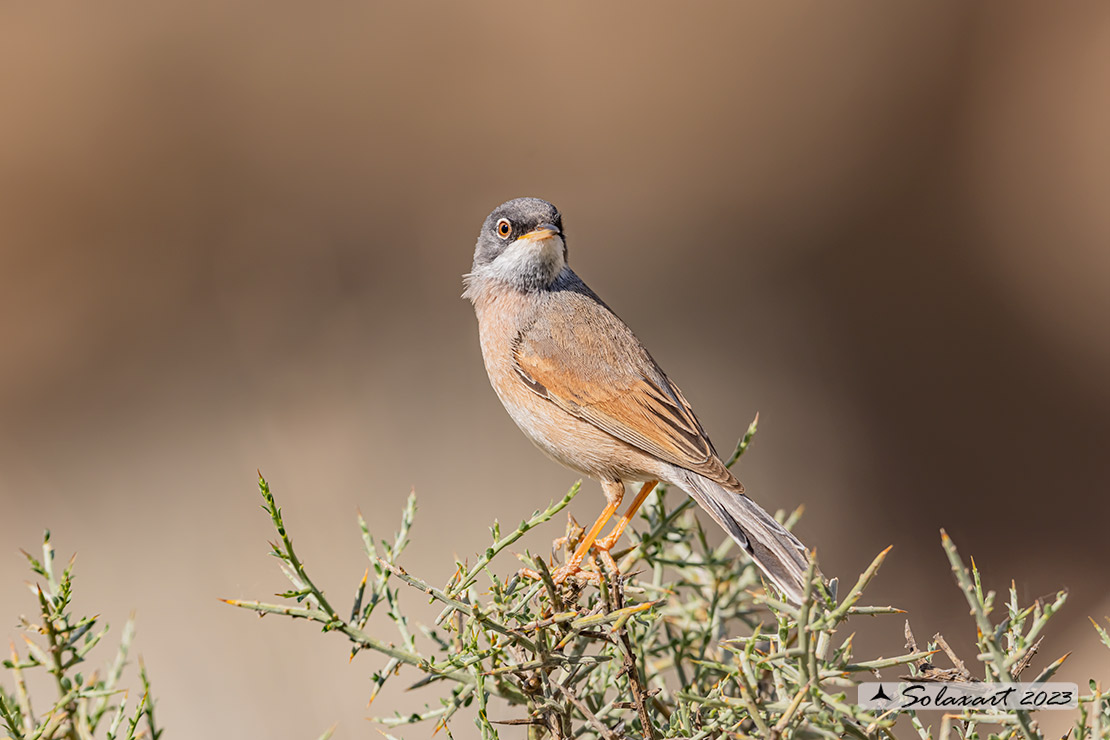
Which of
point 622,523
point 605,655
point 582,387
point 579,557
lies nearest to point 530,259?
point 582,387

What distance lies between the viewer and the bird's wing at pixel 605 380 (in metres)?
3.63

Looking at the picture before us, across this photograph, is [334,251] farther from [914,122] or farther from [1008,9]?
[1008,9]

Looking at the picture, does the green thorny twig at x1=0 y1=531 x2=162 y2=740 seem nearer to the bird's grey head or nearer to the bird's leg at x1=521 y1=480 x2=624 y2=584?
the bird's leg at x1=521 y1=480 x2=624 y2=584

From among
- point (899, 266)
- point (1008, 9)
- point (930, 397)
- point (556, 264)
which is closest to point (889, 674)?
point (930, 397)

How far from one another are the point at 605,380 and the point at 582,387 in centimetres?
10

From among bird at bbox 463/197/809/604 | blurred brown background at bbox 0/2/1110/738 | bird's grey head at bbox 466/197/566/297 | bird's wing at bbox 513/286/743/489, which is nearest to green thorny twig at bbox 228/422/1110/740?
bird at bbox 463/197/809/604

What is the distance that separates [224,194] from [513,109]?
269 cm

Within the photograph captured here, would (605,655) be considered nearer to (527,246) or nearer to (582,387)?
(582,387)

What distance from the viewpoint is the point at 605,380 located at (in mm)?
3891

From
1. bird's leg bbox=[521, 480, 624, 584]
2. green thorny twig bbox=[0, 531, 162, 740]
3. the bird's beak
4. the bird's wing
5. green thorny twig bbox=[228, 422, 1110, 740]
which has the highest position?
the bird's beak

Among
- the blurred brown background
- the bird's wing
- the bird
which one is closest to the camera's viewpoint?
the bird

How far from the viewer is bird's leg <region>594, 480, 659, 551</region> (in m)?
3.07

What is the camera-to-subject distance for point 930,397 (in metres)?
7.73

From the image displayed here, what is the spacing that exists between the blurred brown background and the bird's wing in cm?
302
